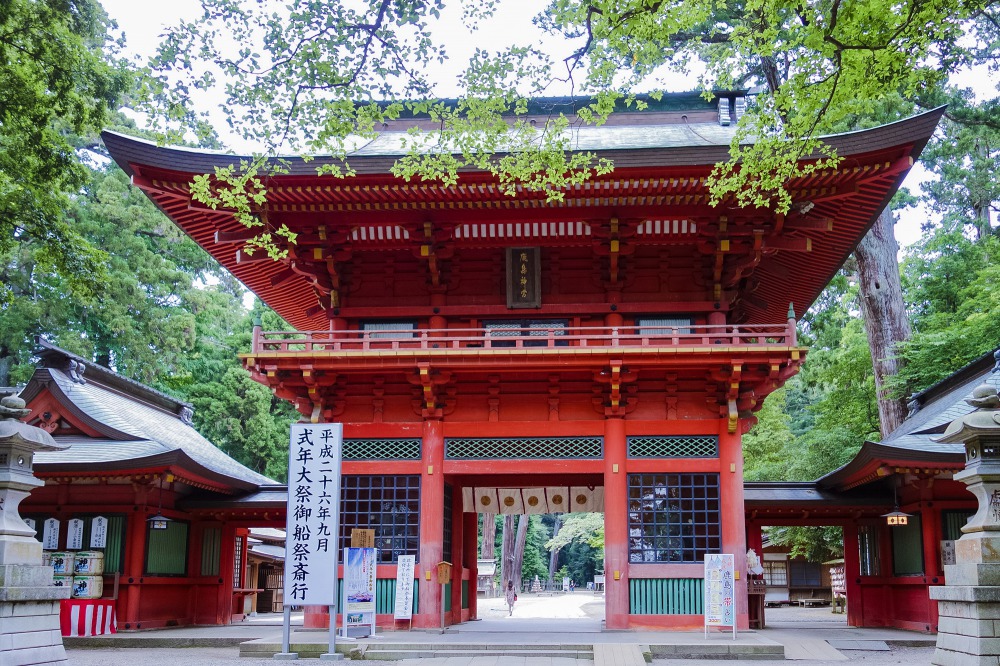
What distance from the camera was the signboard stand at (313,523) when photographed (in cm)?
1217

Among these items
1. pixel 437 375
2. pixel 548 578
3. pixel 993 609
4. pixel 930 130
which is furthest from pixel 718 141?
pixel 548 578

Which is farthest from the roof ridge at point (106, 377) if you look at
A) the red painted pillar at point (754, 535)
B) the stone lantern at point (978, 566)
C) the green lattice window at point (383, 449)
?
the stone lantern at point (978, 566)

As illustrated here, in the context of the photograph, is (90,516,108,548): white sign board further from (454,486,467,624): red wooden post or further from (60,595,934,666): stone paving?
(454,486,467,624): red wooden post

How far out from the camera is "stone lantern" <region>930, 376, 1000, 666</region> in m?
8.11

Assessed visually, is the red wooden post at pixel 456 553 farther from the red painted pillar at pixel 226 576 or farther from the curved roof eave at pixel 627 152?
the curved roof eave at pixel 627 152

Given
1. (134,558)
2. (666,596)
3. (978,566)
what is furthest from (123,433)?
(978,566)

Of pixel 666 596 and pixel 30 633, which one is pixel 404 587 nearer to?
pixel 666 596

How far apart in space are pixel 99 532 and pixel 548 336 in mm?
9738

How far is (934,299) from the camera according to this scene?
1050 inches

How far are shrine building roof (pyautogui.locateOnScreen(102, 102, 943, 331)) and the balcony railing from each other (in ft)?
3.84

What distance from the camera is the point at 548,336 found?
15133 millimetres

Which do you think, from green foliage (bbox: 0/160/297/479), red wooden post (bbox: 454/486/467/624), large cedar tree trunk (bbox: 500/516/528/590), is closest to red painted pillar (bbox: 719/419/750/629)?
red wooden post (bbox: 454/486/467/624)

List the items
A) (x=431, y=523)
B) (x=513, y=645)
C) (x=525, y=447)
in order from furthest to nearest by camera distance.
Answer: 1. (x=525, y=447)
2. (x=431, y=523)
3. (x=513, y=645)

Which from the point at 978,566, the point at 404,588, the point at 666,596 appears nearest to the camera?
the point at 978,566
